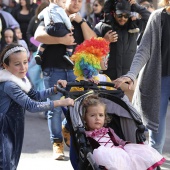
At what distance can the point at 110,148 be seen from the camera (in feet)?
13.8

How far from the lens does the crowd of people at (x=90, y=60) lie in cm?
478

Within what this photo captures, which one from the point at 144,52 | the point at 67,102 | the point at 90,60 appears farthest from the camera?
the point at 90,60

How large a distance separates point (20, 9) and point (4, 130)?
24.2 ft

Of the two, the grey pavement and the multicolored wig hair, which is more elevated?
the multicolored wig hair

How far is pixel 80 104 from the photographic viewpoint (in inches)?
177

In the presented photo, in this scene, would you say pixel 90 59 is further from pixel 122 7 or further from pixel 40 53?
pixel 122 7

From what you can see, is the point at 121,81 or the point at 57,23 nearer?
the point at 121,81

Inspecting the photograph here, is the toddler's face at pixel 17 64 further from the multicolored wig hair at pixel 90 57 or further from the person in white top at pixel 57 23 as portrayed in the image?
the person in white top at pixel 57 23

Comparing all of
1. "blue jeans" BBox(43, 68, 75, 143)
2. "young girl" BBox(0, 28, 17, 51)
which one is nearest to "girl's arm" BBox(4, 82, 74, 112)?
"blue jeans" BBox(43, 68, 75, 143)

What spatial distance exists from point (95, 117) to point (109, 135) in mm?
192

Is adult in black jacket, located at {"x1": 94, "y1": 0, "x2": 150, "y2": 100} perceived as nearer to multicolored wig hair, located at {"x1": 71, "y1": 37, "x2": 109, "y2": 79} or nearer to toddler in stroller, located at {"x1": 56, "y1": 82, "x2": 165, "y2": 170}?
multicolored wig hair, located at {"x1": 71, "y1": 37, "x2": 109, "y2": 79}

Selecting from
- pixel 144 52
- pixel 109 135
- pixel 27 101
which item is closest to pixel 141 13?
pixel 144 52

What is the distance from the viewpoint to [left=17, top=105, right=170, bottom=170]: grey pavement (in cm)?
601

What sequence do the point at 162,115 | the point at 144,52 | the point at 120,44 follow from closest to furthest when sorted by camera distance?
the point at 144,52
the point at 162,115
the point at 120,44
